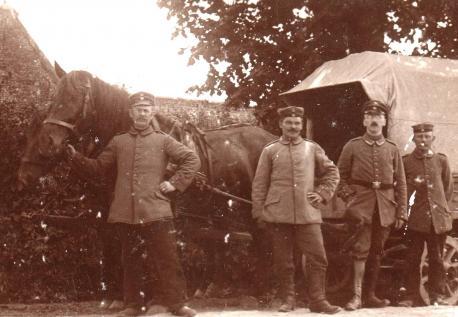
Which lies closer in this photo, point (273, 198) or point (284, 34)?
point (273, 198)

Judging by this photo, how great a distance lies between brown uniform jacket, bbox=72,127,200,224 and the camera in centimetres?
548

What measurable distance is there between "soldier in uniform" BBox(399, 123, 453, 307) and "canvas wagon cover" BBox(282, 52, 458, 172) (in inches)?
26.2

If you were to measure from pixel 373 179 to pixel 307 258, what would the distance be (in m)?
1.21

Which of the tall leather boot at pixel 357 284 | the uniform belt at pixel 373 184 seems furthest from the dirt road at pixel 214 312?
the uniform belt at pixel 373 184

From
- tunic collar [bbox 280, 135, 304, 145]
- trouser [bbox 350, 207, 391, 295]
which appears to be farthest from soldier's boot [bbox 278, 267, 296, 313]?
tunic collar [bbox 280, 135, 304, 145]

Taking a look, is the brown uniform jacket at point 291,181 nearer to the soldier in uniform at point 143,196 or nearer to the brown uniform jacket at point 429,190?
the soldier in uniform at point 143,196

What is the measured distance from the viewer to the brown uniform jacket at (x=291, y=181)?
593 centimetres

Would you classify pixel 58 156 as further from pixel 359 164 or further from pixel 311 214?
pixel 359 164

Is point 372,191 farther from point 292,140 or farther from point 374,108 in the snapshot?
point 292,140

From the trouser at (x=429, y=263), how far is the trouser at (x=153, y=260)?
272 cm

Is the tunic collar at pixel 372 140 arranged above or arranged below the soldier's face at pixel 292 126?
below

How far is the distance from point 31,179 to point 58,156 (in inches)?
15.9

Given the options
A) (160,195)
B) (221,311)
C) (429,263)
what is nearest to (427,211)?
(429,263)

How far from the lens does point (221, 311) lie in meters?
6.35
